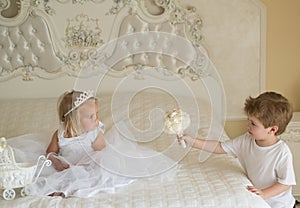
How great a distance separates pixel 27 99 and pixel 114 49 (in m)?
0.69

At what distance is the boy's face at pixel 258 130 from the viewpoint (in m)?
2.15

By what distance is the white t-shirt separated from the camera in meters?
2.12

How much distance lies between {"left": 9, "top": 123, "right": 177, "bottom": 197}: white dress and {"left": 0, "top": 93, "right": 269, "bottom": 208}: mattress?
5 cm

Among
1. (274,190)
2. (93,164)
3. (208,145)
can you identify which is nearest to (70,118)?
(93,164)

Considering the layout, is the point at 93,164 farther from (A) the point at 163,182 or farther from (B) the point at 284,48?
(B) the point at 284,48

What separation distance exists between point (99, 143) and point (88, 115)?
0.15 metres

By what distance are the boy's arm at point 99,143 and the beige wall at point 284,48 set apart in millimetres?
1493

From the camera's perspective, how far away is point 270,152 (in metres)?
2.17

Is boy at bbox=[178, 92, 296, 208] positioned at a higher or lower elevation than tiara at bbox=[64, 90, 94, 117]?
lower

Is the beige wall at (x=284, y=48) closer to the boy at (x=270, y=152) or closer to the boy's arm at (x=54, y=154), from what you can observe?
the boy at (x=270, y=152)

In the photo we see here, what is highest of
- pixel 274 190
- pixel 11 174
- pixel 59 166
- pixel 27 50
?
pixel 27 50

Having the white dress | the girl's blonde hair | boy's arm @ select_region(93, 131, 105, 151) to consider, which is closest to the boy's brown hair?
the white dress

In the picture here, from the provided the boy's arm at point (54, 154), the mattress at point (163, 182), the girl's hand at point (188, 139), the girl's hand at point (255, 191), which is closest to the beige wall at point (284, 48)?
the mattress at point (163, 182)

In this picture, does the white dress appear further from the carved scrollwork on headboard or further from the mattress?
the carved scrollwork on headboard
